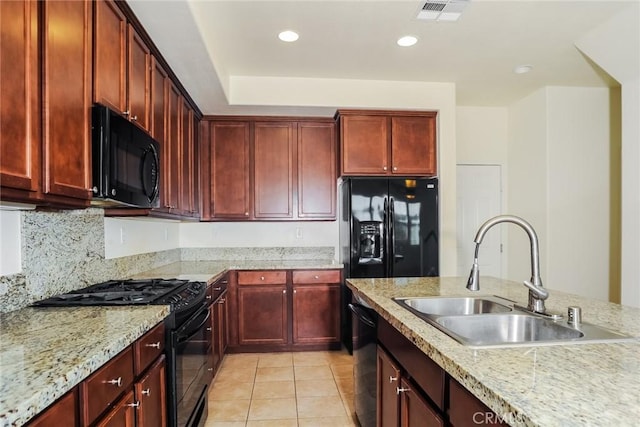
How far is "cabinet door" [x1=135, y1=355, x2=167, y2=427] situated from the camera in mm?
1441

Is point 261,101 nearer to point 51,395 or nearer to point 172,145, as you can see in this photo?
point 172,145

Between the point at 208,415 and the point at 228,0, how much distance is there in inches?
105

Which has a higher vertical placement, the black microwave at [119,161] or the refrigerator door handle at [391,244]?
the black microwave at [119,161]

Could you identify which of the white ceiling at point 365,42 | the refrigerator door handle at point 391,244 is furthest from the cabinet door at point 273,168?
the refrigerator door handle at point 391,244

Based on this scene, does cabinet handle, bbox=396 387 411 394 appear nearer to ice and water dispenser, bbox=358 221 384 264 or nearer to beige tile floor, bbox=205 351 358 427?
beige tile floor, bbox=205 351 358 427

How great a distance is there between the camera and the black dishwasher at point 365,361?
194 cm

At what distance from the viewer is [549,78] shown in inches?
148

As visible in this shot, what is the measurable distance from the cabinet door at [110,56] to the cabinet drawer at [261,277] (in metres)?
1.99

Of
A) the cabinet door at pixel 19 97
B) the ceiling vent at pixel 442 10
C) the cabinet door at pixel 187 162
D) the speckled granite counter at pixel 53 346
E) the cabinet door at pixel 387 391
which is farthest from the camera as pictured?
the cabinet door at pixel 187 162

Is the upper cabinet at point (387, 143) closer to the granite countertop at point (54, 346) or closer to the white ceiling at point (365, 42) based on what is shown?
the white ceiling at point (365, 42)

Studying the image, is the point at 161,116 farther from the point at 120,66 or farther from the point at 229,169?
the point at 229,169

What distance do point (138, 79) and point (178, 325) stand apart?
1.42 meters

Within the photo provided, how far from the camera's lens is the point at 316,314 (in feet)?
11.9

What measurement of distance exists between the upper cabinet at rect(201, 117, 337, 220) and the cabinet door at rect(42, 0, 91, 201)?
7.39ft
